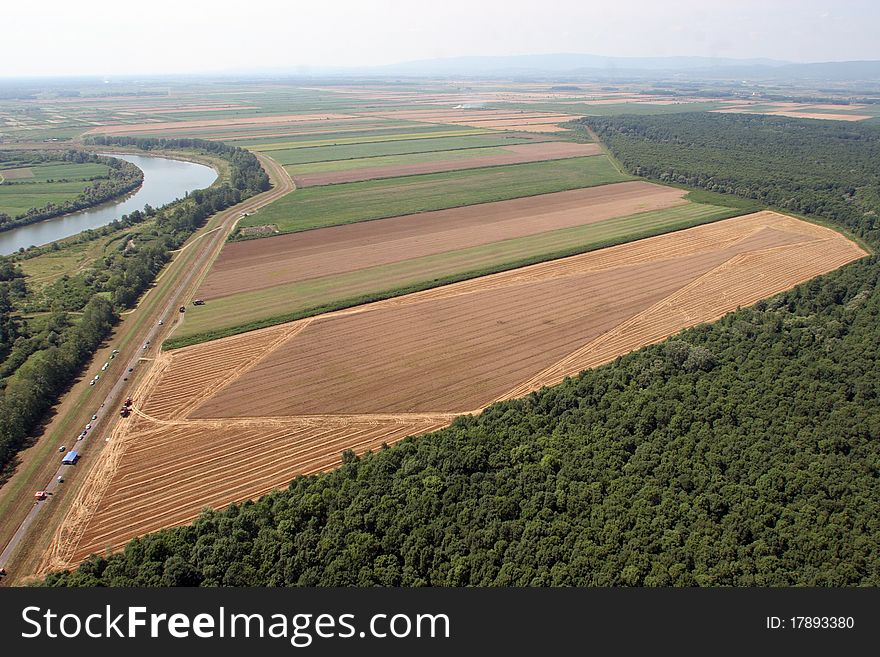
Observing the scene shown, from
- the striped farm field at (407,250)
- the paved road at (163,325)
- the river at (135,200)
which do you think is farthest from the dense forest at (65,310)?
the river at (135,200)

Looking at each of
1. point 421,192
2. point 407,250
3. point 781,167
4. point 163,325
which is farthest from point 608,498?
point 781,167

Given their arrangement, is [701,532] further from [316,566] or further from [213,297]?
[213,297]

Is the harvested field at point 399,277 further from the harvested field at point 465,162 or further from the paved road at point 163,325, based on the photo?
the harvested field at point 465,162

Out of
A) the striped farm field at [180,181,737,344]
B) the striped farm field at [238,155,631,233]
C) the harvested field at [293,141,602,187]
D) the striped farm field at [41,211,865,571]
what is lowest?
the striped farm field at [41,211,865,571]

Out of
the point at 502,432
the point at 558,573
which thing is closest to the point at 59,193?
the point at 502,432

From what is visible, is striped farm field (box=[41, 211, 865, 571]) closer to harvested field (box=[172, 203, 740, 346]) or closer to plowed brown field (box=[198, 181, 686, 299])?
harvested field (box=[172, 203, 740, 346])

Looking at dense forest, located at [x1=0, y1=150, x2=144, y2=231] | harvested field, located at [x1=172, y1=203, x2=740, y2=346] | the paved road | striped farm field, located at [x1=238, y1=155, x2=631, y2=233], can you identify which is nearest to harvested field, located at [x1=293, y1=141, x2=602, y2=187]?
striped farm field, located at [x1=238, y1=155, x2=631, y2=233]
